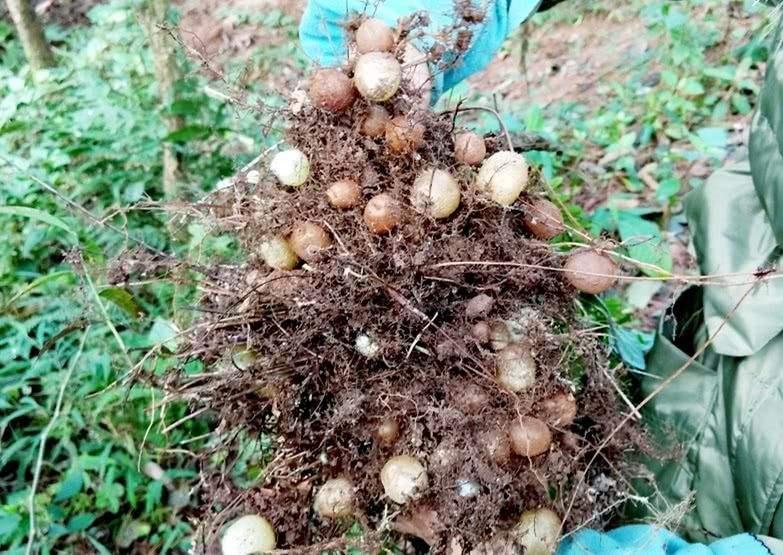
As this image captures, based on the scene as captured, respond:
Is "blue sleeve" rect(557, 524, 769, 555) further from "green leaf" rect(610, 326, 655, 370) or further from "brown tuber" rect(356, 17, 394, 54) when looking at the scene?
"brown tuber" rect(356, 17, 394, 54)

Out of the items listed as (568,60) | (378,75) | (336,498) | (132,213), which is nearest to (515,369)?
(336,498)

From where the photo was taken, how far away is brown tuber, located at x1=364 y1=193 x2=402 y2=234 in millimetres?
924

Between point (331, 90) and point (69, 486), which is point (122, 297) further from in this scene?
point (69, 486)

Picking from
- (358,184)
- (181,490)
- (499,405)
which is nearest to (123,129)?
(181,490)

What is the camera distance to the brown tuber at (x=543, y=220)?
98 centimetres

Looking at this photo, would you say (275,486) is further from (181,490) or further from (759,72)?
(759,72)

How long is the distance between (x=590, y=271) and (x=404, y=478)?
0.36 m

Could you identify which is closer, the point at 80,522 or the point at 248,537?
the point at 248,537

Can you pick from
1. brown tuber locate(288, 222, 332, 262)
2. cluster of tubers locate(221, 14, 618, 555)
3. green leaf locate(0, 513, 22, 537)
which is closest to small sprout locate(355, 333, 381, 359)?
cluster of tubers locate(221, 14, 618, 555)

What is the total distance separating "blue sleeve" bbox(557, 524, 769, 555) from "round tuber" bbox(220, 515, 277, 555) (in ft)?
1.36

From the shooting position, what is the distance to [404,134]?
0.95 metres

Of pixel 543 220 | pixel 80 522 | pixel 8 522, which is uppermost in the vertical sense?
pixel 543 220

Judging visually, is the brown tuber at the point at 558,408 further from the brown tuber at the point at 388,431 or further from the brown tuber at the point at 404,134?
the brown tuber at the point at 404,134

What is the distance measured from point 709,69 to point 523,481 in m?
2.27
